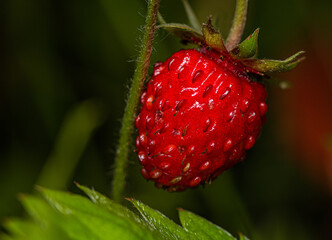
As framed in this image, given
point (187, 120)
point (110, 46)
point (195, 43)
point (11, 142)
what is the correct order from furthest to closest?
point (110, 46)
point (11, 142)
point (195, 43)
point (187, 120)

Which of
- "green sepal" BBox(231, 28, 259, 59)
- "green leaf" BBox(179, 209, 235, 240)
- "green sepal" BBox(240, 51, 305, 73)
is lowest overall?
"green leaf" BBox(179, 209, 235, 240)

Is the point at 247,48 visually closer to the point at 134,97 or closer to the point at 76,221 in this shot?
the point at 134,97

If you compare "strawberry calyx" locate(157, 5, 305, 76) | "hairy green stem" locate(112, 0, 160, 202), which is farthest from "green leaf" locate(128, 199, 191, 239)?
"strawberry calyx" locate(157, 5, 305, 76)

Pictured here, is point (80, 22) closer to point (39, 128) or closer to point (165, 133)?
point (39, 128)

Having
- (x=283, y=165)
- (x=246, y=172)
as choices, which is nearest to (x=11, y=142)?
(x=246, y=172)

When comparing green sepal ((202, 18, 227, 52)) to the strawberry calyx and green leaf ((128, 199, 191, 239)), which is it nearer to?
the strawberry calyx

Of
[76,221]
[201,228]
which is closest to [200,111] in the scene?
[201,228]
